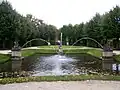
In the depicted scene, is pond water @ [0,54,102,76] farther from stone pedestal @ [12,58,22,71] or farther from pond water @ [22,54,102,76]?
stone pedestal @ [12,58,22,71]

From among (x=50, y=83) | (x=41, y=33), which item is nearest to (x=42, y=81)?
(x=50, y=83)

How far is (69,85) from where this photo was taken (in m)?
15.0

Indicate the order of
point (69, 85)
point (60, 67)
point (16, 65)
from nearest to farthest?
point (69, 85), point (60, 67), point (16, 65)

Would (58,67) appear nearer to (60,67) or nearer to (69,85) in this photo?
(60,67)

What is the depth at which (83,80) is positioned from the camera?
54.7 ft

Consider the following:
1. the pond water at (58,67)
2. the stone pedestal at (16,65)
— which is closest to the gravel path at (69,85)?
the pond water at (58,67)

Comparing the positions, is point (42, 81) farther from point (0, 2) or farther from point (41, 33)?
point (41, 33)

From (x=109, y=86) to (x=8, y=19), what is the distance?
1852 inches

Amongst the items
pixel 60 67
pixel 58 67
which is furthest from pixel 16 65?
pixel 60 67

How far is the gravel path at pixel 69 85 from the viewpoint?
1403 centimetres

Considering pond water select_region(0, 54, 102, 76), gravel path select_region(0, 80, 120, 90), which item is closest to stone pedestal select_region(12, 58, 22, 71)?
pond water select_region(0, 54, 102, 76)

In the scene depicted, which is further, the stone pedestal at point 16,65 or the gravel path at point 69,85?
the stone pedestal at point 16,65

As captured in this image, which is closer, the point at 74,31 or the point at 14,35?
the point at 14,35

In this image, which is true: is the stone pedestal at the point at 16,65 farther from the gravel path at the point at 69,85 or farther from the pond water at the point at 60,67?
the gravel path at the point at 69,85
